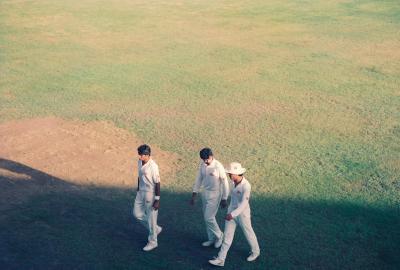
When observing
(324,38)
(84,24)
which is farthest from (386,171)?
(84,24)

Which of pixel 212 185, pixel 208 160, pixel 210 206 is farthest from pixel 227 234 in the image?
pixel 208 160

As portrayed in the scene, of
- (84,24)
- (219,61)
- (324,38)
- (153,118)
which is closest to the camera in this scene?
(153,118)

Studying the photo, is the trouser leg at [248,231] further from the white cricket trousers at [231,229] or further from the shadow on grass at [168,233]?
the shadow on grass at [168,233]

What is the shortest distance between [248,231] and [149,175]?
1923 millimetres

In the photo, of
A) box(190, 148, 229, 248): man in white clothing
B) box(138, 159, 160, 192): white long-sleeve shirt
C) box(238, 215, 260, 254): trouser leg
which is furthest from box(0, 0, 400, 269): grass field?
box(138, 159, 160, 192): white long-sleeve shirt

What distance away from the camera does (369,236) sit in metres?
8.50

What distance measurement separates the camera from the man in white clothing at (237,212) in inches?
282

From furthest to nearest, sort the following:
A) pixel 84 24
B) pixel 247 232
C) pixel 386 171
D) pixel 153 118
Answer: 1. pixel 84 24
2. pixel 153 118
3. pixel 386 171
4. pixel 247 232

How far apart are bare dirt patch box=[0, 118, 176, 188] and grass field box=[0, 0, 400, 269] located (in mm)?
554

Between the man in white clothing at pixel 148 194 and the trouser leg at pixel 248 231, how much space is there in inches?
58.1

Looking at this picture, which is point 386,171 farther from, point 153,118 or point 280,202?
point 153,118

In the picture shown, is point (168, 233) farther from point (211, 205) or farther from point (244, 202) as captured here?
point (244, 202)

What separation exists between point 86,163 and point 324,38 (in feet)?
54.0

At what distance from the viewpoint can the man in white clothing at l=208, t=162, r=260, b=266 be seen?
282 inches
